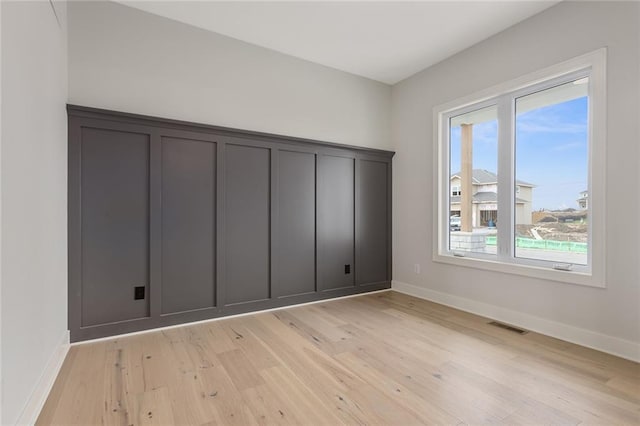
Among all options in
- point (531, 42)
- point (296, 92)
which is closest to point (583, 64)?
point (531, 42)

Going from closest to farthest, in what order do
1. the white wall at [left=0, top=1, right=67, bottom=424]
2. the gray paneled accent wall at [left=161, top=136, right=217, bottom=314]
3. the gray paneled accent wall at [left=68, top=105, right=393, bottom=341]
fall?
the white wall at [left=0, top=1, right=67, bottom=424] → the gray paneled accent wall at [left=68, top=105, right=393, bottom=341] → the gray paneled accent wall at [left=161, top=136, right=217, bottom=314]

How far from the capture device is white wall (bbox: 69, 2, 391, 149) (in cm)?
273

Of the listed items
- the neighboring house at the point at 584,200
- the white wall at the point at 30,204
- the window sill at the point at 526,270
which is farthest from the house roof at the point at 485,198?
the white wall at the point at 30,204

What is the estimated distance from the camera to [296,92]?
149 inches

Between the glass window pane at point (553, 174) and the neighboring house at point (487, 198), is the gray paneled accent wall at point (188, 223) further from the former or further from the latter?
the glass window pane at point (553, 174)

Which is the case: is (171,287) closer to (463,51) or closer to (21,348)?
(21,348)

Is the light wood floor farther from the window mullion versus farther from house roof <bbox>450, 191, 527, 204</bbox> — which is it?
house roof <bbox>450, 191, 527, 204</bbox>

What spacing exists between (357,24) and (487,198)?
90.6 inches

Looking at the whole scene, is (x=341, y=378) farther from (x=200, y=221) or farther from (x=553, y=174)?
(x=553, y=174)

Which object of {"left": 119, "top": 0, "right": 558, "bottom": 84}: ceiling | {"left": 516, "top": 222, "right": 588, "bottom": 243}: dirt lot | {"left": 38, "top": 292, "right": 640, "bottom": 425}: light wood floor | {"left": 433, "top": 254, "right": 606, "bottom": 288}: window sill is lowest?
{"left": 38, "top": 292, "right": 640, "bottom": 425}: light wood floor

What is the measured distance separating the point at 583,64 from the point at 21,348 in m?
4.28

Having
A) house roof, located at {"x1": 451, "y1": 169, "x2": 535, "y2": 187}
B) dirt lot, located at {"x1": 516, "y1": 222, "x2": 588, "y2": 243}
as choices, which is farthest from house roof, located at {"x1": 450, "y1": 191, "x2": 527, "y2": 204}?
dirt lot, located at {"x1": 516, "y1": 222, "x2": 588, "y2": 243}

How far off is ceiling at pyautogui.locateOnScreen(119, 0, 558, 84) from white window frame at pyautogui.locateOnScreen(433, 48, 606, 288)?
0.62 metres

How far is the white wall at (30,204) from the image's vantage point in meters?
1.41
